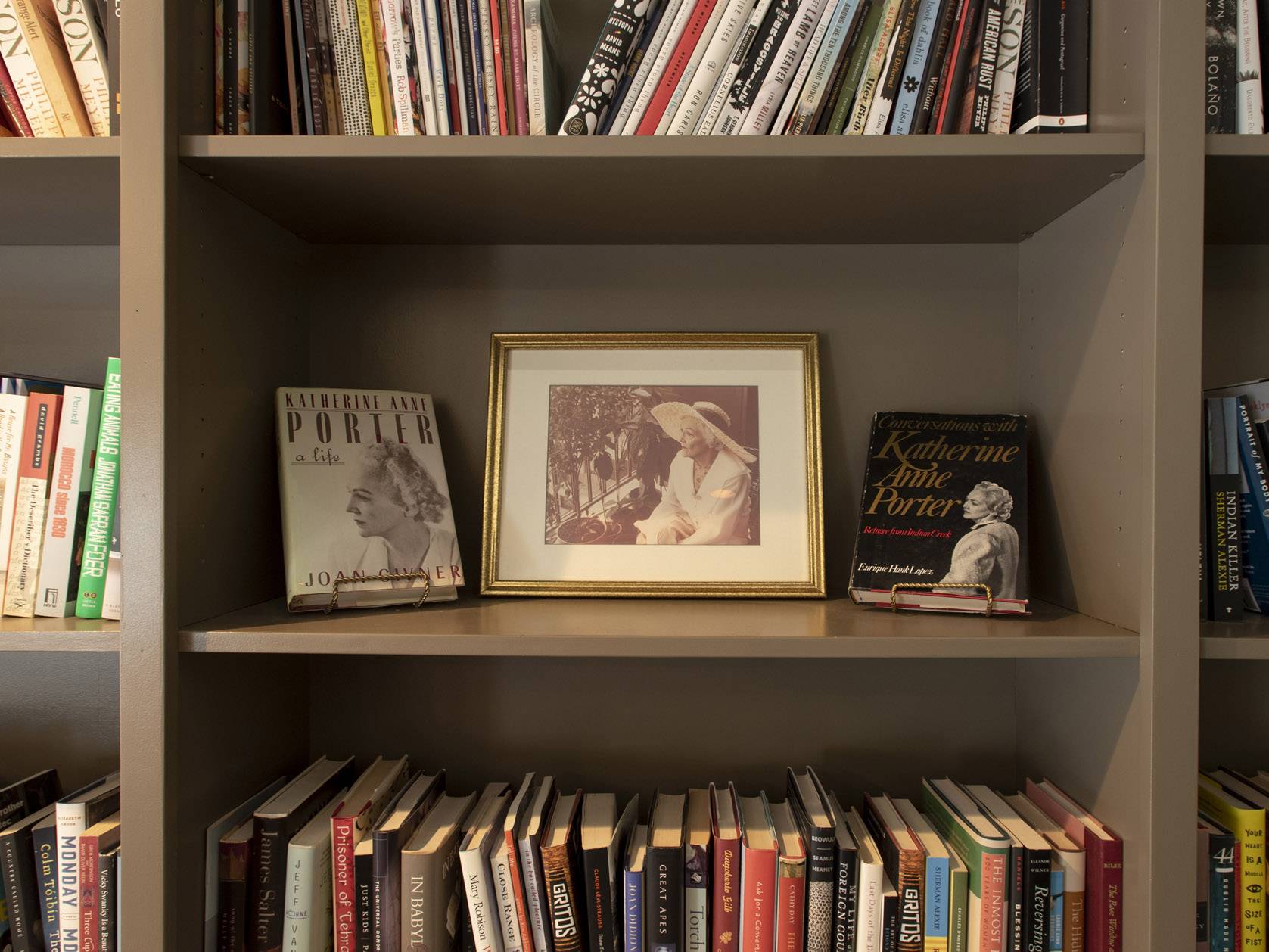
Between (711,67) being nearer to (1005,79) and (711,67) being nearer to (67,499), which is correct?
(1005,79)

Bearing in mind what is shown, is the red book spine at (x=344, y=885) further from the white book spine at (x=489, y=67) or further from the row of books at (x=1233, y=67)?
the row of books at (x=1233, y=67)

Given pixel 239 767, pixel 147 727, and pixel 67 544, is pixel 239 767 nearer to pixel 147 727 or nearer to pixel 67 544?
pixel 147 727

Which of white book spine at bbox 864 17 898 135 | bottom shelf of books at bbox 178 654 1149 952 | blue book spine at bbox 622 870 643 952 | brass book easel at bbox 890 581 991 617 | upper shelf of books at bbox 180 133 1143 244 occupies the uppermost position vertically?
white book spine at bbox 864 17 898 135

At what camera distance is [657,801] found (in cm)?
106

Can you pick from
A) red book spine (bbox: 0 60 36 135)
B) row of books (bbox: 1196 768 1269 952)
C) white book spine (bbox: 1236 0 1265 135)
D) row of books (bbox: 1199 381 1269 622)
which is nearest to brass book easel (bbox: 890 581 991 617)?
row of books (bbox: 1199 381 1269 622)

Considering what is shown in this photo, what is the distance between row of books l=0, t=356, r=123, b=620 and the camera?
920 mm

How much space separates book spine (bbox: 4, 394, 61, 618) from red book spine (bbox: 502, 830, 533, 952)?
59 cm

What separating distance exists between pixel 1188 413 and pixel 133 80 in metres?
1.06

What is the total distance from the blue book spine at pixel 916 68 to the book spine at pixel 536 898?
88 centimetres

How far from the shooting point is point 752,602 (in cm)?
105

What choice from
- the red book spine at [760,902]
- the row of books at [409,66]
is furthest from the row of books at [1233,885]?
the row of books at [409,66]

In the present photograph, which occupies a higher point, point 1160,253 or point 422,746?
point 1160,253

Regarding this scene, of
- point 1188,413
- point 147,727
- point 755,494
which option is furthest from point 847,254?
point 147,727

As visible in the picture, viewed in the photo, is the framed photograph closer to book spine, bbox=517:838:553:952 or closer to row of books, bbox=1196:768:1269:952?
book spine, bbox=517:838:553:952
